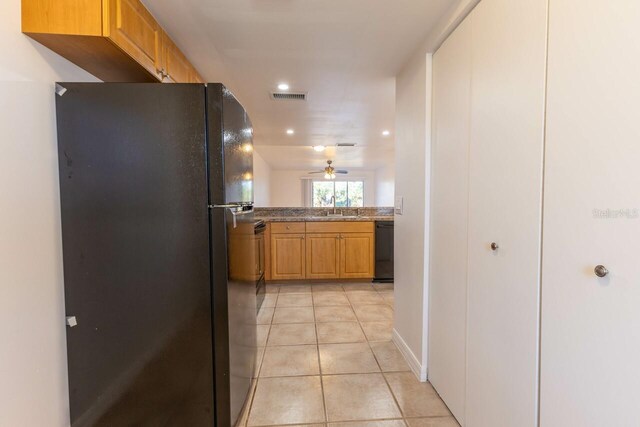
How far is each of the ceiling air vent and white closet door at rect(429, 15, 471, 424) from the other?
1.29m

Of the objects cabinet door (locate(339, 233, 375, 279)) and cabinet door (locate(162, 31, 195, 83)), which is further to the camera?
cabinet door (locate(339, 233, 375, 279))

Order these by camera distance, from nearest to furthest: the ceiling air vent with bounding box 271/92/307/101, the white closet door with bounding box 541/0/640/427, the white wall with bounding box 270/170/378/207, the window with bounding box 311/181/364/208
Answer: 1. the white closet door with bounding box 541/0/640/427
2. the ceiling air vent with bounding box 271/92/307/101
3. the white wall with bounding box 270/170/378/207
4. the window with bounding box 311/181/364/208

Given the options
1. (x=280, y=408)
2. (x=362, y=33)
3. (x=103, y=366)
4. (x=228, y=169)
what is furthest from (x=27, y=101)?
(x=280, y=408)

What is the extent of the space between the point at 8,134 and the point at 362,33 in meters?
1.69

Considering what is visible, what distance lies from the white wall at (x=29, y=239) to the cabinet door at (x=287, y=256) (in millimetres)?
2741

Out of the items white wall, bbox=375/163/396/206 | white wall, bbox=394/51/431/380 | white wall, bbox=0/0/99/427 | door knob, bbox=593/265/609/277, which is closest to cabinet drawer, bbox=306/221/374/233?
white wall, bbox=394/51/431/380

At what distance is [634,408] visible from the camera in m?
0.70

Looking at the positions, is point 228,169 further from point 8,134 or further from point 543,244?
point 543,244

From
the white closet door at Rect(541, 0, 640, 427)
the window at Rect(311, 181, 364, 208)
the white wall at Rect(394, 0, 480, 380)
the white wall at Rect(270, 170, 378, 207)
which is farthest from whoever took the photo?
the window at Rect(311, 181, 364, 208)

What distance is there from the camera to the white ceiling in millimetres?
1499

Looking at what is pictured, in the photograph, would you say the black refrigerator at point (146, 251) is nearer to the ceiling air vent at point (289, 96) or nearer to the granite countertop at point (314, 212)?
the ceiling air vent at point (289, 96)

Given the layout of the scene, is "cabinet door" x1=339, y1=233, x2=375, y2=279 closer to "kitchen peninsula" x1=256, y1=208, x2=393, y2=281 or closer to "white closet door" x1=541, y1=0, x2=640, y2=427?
"kitchen peninsula" x1=256, y1=208, x2=393, y2=281

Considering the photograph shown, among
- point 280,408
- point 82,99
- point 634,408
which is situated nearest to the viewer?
point 634,408

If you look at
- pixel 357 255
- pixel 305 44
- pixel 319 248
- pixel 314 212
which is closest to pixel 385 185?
pixel 314 212
